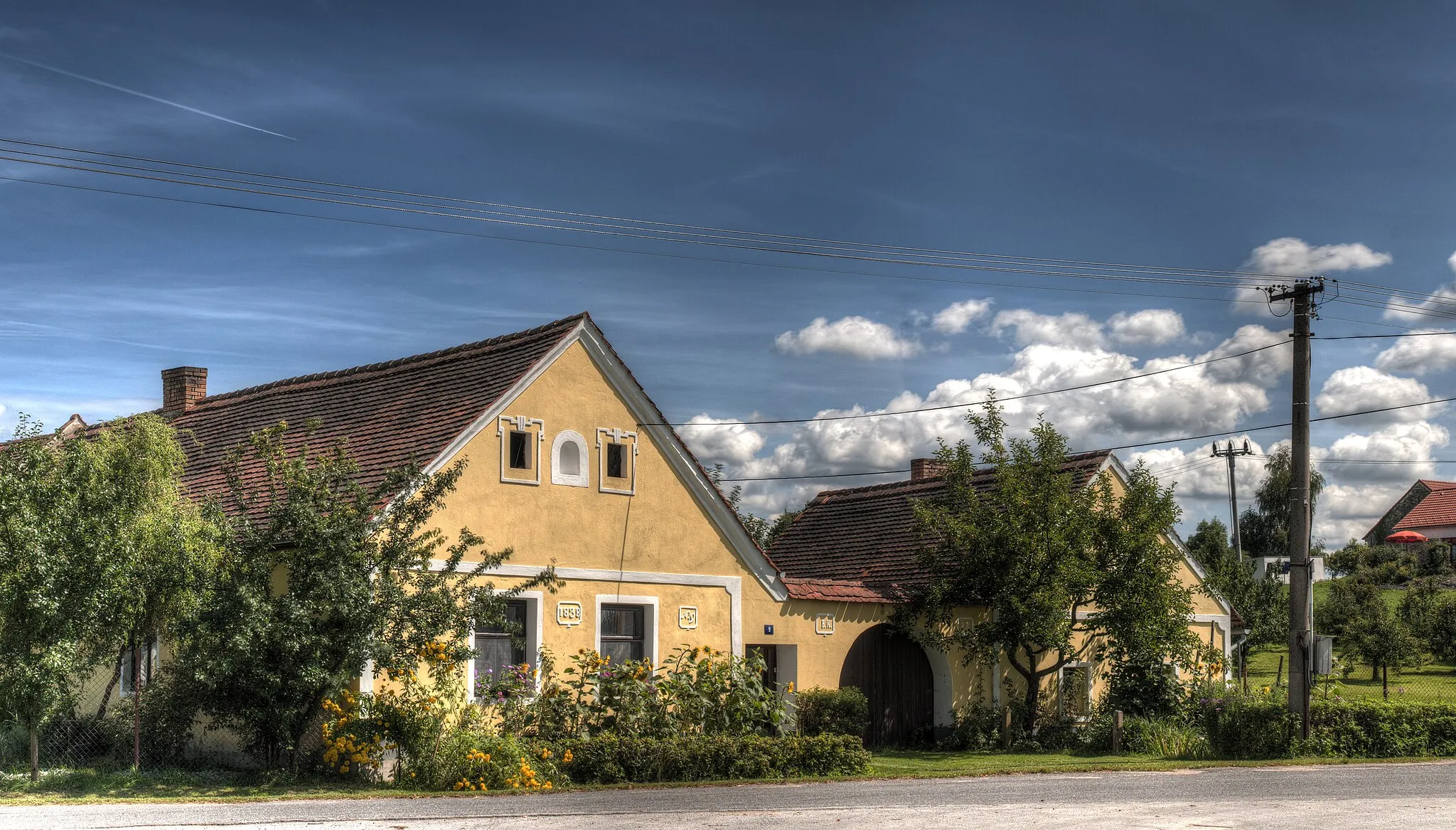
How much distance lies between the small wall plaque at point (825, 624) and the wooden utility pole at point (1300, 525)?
7.93 meters

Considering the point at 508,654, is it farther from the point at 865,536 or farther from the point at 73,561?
the point at 865,536

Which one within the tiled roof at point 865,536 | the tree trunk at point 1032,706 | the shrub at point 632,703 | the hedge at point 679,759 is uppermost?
the tiled roof at point 865,536

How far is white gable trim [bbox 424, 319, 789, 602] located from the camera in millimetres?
21219

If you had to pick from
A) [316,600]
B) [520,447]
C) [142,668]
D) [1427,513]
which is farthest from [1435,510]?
[316,600]

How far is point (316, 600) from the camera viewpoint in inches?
674

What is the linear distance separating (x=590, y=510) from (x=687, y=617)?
8.57 feet

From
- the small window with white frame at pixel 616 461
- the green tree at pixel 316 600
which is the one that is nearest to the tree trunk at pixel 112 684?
the green tree at pixel 316 600

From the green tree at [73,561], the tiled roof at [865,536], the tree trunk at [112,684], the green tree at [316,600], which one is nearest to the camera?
the green tree at [73,561]

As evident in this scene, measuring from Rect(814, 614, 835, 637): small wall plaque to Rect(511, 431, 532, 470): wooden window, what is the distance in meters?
6.77

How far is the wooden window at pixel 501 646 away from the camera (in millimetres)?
20250

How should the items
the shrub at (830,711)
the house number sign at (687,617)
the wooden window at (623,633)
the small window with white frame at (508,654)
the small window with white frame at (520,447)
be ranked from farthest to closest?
the shrub at (830,711) < the house number sign at (687,617) < the wooden window at (623,633) < the small window with white frame at (520,447) < the small window with white frame at (508,654)

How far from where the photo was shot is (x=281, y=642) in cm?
1681

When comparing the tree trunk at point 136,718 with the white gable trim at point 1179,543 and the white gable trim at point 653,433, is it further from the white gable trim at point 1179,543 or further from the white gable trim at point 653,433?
the white gable trim at point 1179,543

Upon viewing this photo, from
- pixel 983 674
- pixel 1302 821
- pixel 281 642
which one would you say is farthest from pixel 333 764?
pixel 983 674
